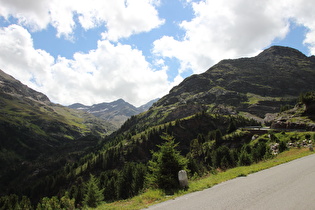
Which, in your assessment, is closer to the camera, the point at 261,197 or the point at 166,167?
the point at 261,197

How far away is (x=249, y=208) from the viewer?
8.20 m

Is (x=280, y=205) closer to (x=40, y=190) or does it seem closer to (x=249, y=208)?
(x=249, y=208)

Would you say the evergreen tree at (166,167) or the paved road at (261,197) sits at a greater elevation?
the evergreen tree at (166,167)

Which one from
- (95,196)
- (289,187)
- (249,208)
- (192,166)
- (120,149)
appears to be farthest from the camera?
(120,149)

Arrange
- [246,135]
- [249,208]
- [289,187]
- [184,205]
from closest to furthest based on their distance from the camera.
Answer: [249,208], [184,205], [289,187], [246,135]

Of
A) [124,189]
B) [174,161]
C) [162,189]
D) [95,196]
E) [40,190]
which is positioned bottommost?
[40,190]

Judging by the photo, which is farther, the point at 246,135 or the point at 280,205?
the point at 246,135

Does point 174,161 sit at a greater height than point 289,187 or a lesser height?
greater

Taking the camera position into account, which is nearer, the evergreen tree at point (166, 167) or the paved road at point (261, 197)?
the paved road at point (261, 197)

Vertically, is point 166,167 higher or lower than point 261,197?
higher

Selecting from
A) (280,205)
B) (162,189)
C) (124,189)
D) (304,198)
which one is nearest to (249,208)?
(280,205)

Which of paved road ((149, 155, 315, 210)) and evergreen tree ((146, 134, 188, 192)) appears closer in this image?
paved road ((149, 155, 315, 210))

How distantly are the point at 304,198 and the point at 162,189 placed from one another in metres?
9.06

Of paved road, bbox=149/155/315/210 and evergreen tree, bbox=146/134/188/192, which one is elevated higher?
evergreen tree, bbox=146/134/188/192
